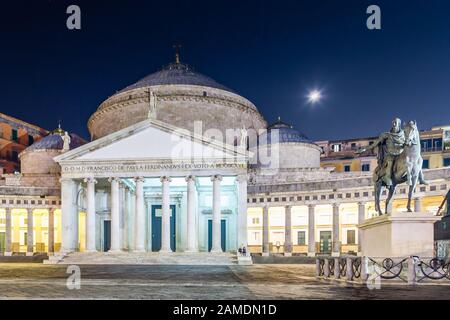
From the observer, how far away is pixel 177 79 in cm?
5175

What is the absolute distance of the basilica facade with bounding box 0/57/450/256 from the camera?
34.2m

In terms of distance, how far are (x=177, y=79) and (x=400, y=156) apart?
128ft

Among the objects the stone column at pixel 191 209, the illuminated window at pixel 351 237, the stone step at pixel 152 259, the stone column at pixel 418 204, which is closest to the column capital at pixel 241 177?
the stone column at pixel 191 209

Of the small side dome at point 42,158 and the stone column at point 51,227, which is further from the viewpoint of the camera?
the small side dome at point 42,158

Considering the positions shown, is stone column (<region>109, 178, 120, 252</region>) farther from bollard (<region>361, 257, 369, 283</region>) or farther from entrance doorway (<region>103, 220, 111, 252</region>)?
bollard (<region>361, 257, 369, 283</region>)

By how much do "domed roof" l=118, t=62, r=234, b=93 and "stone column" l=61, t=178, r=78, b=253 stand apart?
64.1 feet

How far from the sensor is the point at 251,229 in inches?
1881

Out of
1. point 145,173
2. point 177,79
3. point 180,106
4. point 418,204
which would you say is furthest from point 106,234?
point 418,204

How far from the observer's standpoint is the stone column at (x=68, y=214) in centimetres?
3504

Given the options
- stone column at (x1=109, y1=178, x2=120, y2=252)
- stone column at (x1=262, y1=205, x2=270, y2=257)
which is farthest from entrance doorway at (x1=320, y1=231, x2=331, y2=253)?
stone column at (x1=109, y1=178, x2=120, y2=252)

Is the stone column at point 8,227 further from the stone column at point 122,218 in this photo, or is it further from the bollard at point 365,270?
the bollard at point 365,270

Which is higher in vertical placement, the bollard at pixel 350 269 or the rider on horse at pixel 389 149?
the rider on horse at pixel 389 149
